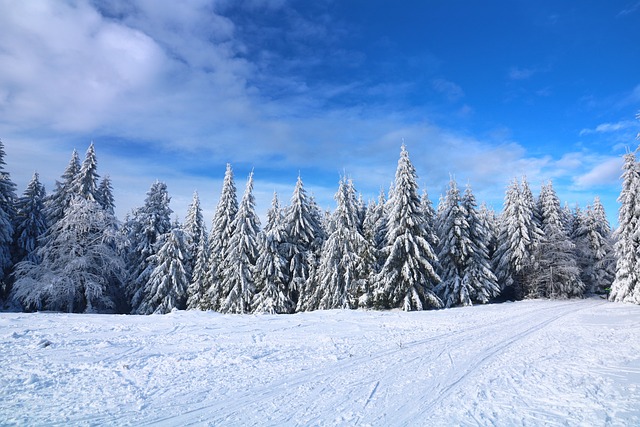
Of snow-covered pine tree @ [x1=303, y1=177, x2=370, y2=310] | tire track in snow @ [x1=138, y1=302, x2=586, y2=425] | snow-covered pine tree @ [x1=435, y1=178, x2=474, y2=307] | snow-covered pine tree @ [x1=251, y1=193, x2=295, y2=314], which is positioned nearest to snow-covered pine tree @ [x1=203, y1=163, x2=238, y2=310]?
snow-covered pine tree @ [x1=251, y1=193, x2=295, y2=314]

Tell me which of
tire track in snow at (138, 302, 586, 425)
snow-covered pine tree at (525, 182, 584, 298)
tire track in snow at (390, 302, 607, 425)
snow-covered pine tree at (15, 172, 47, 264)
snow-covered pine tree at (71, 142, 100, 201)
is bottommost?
tire track in snow at (390, 302, 607, 425)

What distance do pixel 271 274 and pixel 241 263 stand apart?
2.91 meters

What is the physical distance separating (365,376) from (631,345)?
34.9 ft

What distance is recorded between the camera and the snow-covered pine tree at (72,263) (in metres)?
26.1

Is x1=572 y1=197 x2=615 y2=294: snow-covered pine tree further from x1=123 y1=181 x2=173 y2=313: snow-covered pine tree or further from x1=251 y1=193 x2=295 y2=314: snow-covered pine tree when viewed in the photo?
x1=123 y1=181 x2=173 y2=313: snow-covered pine tree

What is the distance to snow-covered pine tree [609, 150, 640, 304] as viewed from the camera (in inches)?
1147

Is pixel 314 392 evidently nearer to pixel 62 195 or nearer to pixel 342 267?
pixel 342 267

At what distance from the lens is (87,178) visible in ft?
110

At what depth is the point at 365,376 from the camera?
27.0 ft

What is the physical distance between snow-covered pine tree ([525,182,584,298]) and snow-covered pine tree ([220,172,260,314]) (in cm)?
3134

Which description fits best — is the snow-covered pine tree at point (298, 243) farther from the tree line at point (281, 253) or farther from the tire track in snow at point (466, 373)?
the tire track in snow at point (466, 373)

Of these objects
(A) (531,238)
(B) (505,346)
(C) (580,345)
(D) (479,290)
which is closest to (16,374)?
(B) (505,346)

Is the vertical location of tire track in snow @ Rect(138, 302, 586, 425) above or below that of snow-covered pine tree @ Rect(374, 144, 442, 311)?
below

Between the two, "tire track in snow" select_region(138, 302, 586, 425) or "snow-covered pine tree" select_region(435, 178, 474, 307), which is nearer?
"tire track in snow" select_region(138, 302, 586, 425)
